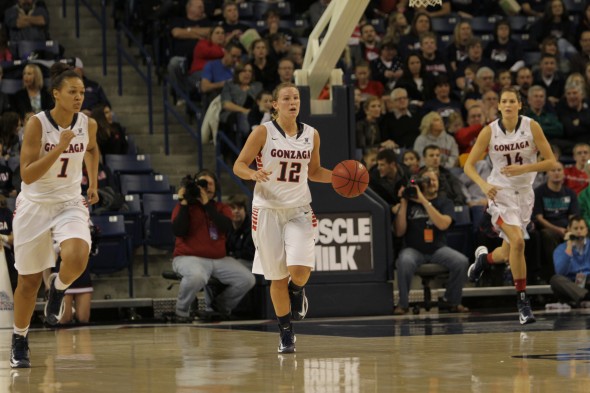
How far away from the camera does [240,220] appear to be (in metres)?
14.0

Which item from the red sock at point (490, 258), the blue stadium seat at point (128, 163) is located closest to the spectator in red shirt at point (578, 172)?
the red sock at point (490, 258)

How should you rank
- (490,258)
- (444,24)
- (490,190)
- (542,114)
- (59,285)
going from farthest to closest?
(444,24)
(542,114)
(490,258)
(490,190)
(59,285)

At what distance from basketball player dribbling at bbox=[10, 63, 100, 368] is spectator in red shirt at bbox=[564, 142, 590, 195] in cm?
855

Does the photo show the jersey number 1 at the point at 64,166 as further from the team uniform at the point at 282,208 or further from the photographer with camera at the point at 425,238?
the photographer with camera at the point at 425,238

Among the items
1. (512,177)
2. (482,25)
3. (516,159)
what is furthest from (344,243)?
(482,25)

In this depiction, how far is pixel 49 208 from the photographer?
8.15 metres

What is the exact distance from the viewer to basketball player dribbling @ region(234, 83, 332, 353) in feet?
29.0

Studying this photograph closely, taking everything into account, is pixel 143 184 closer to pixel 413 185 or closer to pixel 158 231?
pixel 158 231

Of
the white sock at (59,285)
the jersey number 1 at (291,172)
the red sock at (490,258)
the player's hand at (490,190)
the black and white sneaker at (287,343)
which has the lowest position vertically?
the black and white sneaker at (287,343)

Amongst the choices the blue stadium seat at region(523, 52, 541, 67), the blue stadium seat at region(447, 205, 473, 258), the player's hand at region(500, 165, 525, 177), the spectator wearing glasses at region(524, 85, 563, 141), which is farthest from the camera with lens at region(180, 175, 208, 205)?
the blue stadium seat at region(523, 52, 541, 67)

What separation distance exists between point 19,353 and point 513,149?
523cm

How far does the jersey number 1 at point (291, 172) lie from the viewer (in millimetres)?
8992

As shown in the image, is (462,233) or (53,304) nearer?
(53,304)

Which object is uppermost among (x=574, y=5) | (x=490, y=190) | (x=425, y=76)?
(x=574, y=5)
